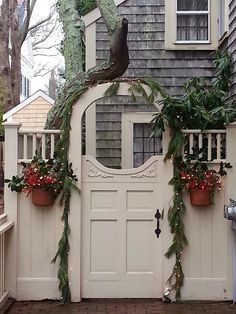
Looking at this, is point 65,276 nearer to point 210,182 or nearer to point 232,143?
point 210,182

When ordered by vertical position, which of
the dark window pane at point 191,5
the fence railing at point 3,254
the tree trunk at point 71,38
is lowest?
the fence railing at point 3,254

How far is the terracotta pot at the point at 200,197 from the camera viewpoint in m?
6.29

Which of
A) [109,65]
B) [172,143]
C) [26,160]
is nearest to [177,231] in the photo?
[172,143]

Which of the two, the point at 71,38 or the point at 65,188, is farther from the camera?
the point at 71,38

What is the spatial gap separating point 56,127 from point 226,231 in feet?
7.58

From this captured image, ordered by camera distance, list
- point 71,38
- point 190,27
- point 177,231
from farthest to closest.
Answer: point 190,27 → point 71,38 → point 177,231

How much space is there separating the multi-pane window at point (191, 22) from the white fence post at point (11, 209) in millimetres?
4765

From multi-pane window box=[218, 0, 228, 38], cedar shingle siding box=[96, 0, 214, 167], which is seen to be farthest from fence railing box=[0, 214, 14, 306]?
multi-pane window box=[218, 0, 228, 38]

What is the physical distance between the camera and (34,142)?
21.3 ft

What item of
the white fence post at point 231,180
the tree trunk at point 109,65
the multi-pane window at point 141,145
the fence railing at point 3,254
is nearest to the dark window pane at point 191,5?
the multi-pane window at point 141,145

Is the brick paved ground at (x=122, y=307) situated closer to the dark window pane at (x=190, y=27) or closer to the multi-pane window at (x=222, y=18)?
the multi-pane window at (x=222, y=18)

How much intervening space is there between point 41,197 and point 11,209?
396 mm

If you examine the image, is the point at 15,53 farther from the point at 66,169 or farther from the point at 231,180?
the point at 231,180

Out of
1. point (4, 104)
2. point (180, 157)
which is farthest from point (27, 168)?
point (4, 104)
